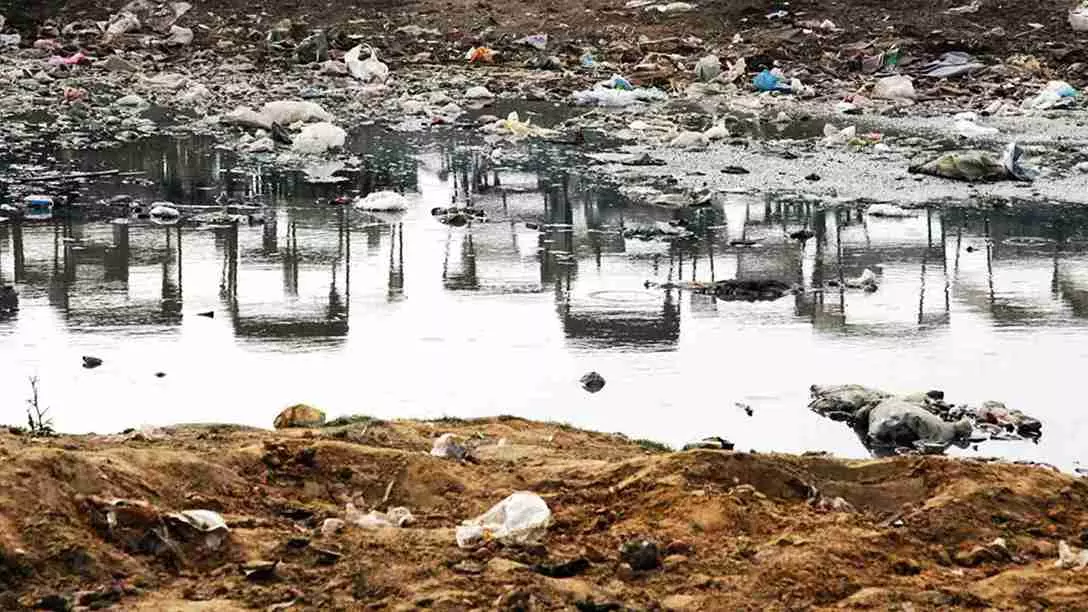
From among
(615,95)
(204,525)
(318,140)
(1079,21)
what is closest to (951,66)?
(1079,21)

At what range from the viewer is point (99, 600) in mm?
2824

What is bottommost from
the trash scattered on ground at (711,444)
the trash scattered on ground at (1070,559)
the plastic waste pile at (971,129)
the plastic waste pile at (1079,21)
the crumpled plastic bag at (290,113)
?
the trash scattered on ground at (1070,559)

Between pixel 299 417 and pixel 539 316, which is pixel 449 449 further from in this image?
pixel 539 316

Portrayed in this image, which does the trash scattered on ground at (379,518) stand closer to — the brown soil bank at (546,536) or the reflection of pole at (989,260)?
the brown soil bank at (546,536)

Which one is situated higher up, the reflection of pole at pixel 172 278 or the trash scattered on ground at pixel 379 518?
the reflection of pole at pixel 172 278

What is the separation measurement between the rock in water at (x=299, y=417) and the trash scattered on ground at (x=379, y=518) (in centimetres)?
107

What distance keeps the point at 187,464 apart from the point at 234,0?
1350cm

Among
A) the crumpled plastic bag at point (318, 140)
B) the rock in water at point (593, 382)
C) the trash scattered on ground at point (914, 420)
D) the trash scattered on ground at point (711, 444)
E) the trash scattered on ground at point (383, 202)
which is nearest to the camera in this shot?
the trash scattered on ground at point (711, 444)

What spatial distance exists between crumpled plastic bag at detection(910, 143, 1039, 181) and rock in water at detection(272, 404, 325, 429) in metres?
5.63

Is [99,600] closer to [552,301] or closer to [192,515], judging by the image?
[192,515]

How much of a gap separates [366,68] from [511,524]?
10.9 meters

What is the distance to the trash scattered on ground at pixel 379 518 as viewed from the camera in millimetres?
3283

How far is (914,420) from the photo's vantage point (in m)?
4.69

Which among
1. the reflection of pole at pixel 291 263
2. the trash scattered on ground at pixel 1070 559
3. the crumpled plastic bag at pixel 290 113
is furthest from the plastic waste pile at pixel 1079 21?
the trash scattered on ground at pixel 1070 559
